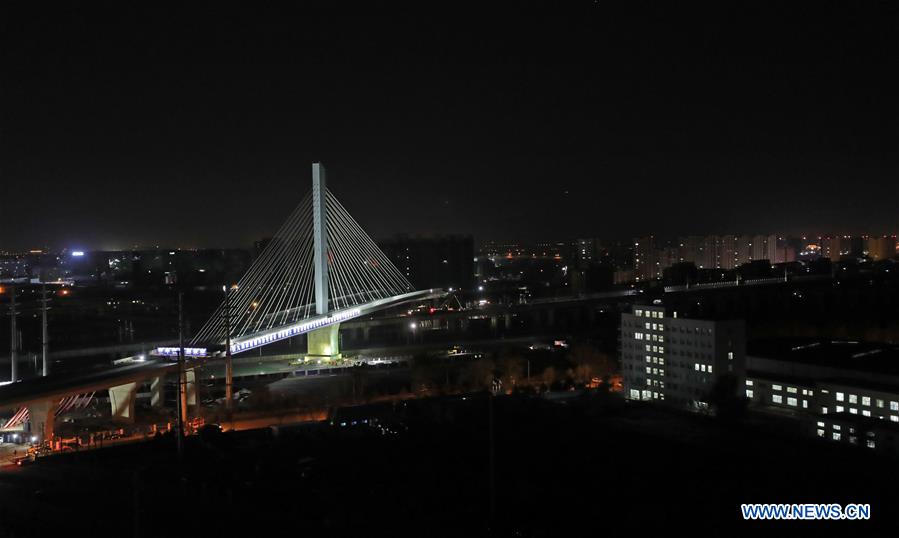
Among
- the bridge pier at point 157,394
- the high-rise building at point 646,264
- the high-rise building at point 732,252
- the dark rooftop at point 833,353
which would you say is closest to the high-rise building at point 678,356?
the dark rooftop at point 833,353

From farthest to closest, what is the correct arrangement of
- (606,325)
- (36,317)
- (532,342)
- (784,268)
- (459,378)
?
(784,268), (36,317), (606,325), (532,342), (459,378)

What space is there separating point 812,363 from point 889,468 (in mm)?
3125

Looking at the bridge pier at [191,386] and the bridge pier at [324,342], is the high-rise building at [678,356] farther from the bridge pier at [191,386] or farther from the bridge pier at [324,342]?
the bridge pier at [191,386]

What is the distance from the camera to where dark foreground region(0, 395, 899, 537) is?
367 cm

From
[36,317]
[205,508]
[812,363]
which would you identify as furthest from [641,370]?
[36,317]

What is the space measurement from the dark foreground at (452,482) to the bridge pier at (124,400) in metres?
1.81

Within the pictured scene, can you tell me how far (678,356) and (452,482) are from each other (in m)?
4.17

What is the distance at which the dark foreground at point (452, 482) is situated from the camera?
3.67 meters

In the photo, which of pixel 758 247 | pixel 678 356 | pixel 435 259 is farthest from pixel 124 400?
pixel 758 247

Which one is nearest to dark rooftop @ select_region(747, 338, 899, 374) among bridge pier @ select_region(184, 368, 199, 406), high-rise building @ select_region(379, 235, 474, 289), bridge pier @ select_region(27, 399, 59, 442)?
bridge pier @ select_region(184, 368, 199, 406)

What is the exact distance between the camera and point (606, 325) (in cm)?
1452

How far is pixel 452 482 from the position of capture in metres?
4.32

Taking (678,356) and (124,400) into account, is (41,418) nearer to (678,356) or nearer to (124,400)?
(124,400)

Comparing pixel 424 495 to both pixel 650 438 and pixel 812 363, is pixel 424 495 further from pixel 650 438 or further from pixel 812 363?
pixel 812 363
